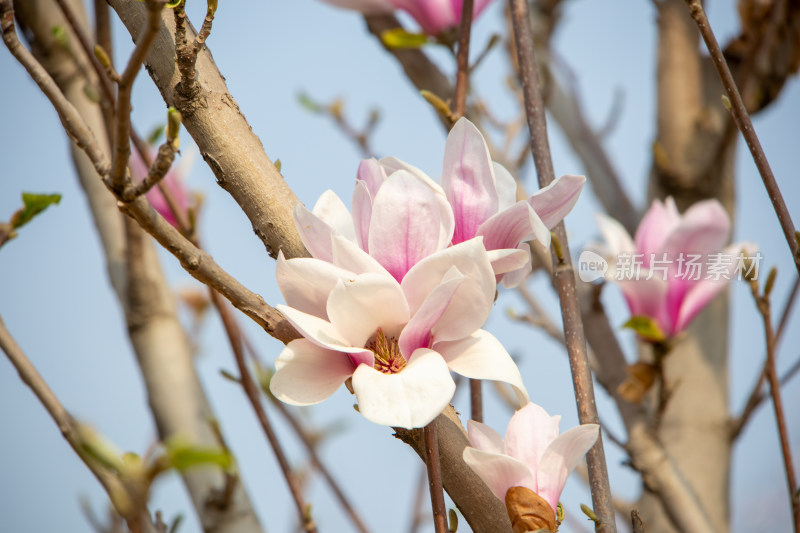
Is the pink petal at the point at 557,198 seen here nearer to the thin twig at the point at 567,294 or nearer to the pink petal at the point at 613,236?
the thin twig at the point at 567,294

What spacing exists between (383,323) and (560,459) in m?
0.12

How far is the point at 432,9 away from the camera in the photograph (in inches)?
31.0

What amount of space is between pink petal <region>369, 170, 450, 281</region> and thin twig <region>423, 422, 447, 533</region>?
0.09 meters

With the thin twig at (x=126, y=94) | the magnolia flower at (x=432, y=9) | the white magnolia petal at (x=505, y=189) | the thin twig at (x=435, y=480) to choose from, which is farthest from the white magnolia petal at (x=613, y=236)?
the thin twig at (x=126, y=94)

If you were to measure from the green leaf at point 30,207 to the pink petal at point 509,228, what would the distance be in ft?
1.19

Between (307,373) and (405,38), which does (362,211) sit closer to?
(307,373)

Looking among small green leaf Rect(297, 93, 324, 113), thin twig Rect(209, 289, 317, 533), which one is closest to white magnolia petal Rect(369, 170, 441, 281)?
thin twig Rect(209, 289, 317, 533)

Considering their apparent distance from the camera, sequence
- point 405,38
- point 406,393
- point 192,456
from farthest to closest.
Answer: point 405,38, point 406,393, point 192,456

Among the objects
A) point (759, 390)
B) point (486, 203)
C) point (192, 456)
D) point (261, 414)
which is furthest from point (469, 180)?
point (759, 390)

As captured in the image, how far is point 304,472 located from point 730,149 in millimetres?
922

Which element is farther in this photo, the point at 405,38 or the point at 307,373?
the point at 405,38

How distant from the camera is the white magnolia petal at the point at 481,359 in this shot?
346 mm

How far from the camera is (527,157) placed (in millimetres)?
1182

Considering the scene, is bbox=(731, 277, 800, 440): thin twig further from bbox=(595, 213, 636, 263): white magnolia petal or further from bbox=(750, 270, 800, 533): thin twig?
bbox=(595, 213, 636, 263): white magnolia petal
